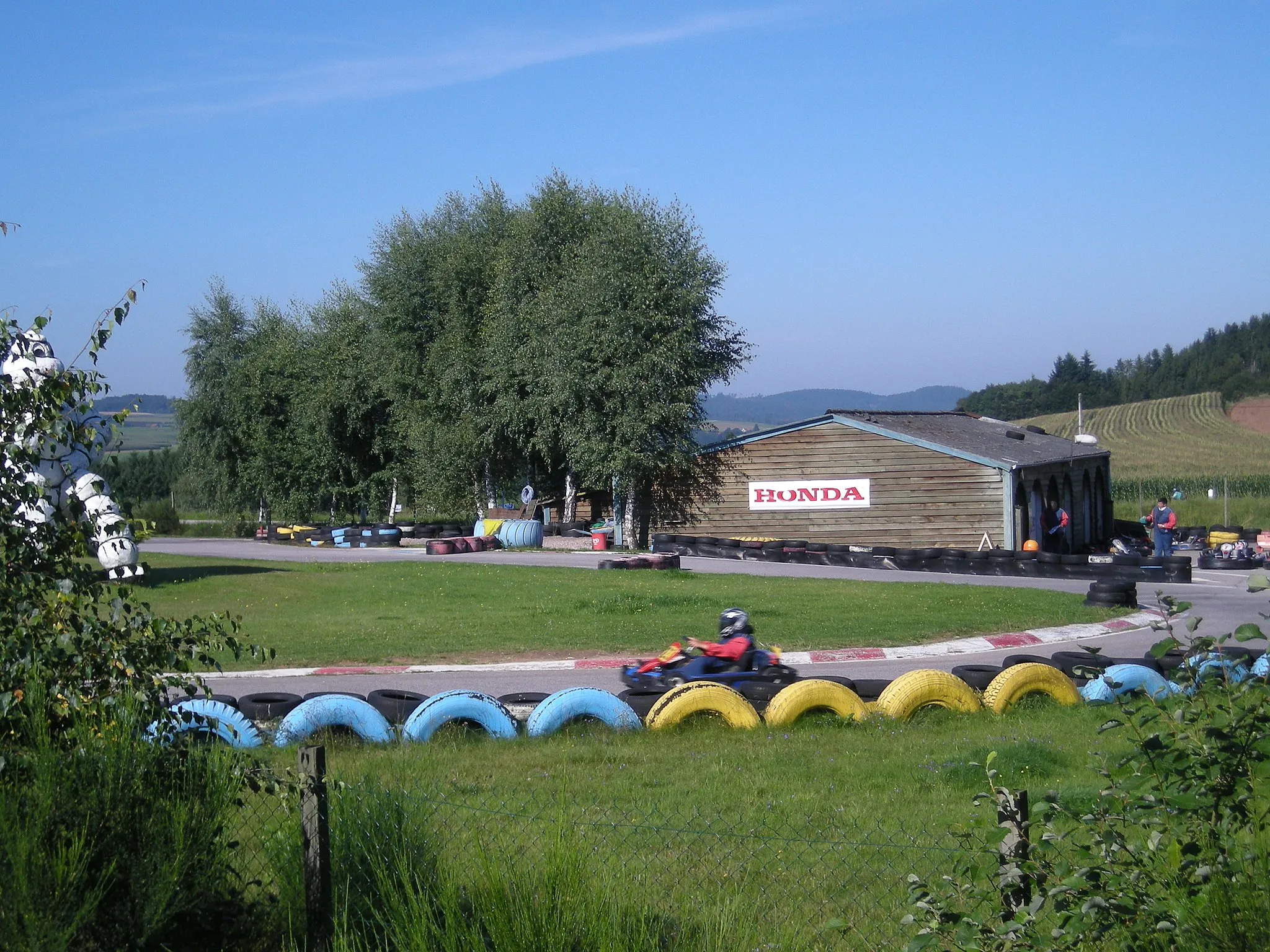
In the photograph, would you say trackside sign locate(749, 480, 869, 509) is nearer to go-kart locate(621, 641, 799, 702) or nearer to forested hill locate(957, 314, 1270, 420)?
go-kart locate(621, 641, 799, 702)

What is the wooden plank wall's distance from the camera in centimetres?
3397

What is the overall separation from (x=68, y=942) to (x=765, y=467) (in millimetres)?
34027

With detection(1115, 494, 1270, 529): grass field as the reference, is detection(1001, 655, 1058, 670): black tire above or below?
below

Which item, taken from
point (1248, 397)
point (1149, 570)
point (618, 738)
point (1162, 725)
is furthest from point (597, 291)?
point (1248, 397)

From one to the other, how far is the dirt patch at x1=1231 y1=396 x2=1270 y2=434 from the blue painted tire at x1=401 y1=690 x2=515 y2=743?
322 feet

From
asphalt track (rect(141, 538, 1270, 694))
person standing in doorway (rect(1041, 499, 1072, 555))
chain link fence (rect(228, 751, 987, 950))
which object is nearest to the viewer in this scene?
chain link fence (rect(228, 751, 987, 950))

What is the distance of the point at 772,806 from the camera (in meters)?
7.28

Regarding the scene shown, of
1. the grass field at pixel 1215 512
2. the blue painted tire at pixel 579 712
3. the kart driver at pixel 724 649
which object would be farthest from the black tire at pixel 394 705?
the grass field at pixel 1215 512

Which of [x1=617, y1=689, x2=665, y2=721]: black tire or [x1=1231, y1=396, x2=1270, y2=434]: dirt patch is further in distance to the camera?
[x1=1231, y1=396, x2=1270, y2=434]: dirt patch

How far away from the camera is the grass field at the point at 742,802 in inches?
193

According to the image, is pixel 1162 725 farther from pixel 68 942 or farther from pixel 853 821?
pixel 68 942

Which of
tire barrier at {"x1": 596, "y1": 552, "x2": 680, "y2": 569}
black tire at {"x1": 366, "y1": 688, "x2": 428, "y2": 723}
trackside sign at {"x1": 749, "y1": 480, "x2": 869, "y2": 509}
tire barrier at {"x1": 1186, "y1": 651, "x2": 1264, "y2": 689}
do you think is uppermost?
trackside sign at {"x1": 749, "y1": 480, "x2": 869, "y2": 509}

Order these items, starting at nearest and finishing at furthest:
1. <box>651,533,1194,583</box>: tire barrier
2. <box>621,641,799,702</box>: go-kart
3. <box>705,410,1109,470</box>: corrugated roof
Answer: <box>621,641,799,702</box>: go-kart → <box>651,533,1194,583</box>: tire barrier → <box>705,410,1109,470</box>: corrugated roof

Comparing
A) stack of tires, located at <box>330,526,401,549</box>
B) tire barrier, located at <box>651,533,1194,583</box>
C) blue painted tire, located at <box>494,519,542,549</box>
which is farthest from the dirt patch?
stack of tires, located at <box>330,526,401,549</box>
